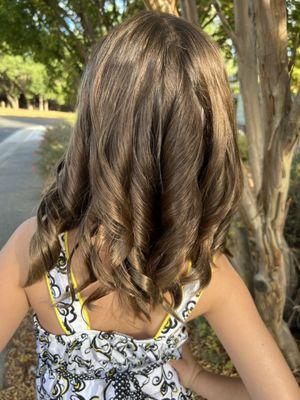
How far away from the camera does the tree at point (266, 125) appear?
1751mm

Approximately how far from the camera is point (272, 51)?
1.74 m

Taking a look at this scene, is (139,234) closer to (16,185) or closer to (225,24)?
(225,24)

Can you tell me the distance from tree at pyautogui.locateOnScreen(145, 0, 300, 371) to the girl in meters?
0.78

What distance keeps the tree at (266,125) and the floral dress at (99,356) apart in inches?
37.8

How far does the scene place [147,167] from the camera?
101cm

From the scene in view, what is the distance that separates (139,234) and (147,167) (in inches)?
6.8

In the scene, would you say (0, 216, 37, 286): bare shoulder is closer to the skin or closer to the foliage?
the skin

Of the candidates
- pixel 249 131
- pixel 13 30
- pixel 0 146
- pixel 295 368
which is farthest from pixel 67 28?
pixel 0 146

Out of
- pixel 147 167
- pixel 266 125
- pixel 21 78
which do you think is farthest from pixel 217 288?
pixel 21 78

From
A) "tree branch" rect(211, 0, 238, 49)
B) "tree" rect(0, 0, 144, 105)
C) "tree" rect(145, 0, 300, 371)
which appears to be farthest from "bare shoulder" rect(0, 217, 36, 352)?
"tree" rect(0, 0, 144, 105)

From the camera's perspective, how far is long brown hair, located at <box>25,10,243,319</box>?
3.13ft

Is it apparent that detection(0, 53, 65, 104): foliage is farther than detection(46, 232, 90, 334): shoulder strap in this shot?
Yes

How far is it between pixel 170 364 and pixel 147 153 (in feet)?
2.38

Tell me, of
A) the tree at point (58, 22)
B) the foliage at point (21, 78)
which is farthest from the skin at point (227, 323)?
the foliage at point (21, 78)
